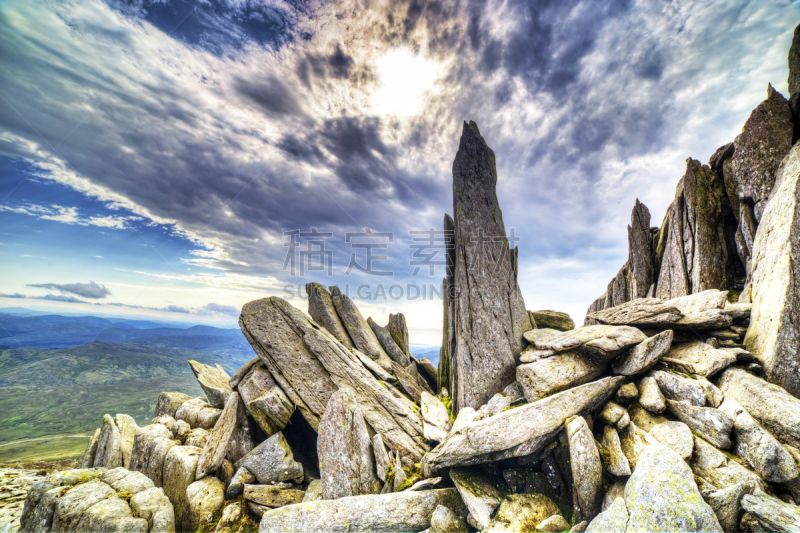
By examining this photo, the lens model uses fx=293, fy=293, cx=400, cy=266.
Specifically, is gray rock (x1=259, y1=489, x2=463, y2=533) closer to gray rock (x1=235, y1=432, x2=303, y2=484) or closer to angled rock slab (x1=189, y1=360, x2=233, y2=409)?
gray rock (x1=235, y1=432, x2=303, y2=484)

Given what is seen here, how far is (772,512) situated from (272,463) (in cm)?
1881

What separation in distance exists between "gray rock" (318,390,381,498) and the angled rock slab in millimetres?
11229

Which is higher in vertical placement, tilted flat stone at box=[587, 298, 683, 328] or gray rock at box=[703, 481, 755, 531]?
tilted flat stone at box=[587, 298, 683, 328]

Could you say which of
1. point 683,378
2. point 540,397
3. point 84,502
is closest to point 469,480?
point 540,397

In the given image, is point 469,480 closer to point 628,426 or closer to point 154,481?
point 628,426

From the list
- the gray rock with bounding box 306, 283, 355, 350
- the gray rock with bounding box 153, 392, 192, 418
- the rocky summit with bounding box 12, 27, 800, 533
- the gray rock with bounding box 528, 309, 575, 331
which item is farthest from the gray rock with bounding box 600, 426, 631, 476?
the gray rock with bounding box 153, 392, 192, 418

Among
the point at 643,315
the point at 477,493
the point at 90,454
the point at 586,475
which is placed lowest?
the point at 90,454

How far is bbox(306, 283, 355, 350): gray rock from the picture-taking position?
2309 cm

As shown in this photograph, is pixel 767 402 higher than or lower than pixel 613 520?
higher

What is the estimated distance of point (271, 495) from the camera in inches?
569

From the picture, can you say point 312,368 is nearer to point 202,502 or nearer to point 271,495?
point 271,495

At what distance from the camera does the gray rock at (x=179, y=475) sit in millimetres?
14305

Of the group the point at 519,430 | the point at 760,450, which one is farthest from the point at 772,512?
the point at 519,430

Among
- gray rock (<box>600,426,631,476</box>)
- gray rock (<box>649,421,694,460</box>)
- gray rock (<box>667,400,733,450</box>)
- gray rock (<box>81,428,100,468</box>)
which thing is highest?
gray rock (<box>667,400,733,450</box>)
